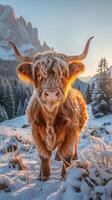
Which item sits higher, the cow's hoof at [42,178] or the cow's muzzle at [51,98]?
the cow's muzzle at [51,98]

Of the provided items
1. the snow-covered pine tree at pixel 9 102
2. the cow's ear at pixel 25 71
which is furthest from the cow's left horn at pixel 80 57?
the snow-covered pine tree at pixel 9 102

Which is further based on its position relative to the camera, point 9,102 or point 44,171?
point 9,102

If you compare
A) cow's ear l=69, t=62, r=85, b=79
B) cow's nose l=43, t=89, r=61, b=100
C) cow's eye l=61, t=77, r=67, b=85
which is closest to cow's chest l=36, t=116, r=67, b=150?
cow's eye l=61, t=77, r=67, b=85

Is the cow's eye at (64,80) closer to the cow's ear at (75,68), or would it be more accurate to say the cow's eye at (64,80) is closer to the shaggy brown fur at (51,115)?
the shaggy brown fur at (51,115)

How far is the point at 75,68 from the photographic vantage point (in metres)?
6.05

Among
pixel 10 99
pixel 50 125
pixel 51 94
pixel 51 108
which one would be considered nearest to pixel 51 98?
pixel 51 94

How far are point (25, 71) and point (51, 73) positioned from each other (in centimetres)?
71

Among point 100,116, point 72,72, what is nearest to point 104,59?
point 100,116

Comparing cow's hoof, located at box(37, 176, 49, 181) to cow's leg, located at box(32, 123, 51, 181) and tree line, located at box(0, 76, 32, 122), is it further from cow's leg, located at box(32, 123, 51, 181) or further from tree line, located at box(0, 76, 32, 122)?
tree line, located at box(0, 76, 32, 122)

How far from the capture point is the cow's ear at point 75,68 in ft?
19.7

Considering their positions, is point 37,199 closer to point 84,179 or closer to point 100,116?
point 84,179

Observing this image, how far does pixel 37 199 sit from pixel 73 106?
2253mm

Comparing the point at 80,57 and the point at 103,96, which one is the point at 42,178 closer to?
the point at 80,57

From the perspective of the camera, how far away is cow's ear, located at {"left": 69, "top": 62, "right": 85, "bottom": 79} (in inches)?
237
